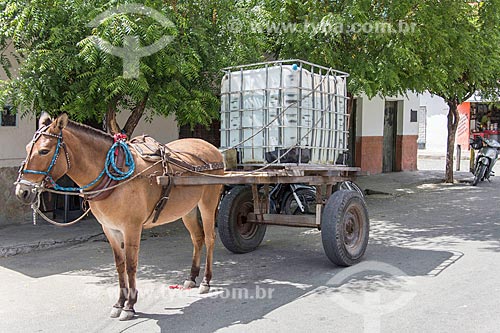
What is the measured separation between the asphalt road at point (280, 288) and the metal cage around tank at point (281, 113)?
5.27 ft

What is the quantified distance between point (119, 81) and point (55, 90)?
3.67ft

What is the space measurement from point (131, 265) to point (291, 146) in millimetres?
2710

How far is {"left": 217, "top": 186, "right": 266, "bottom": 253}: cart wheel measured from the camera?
8.45m

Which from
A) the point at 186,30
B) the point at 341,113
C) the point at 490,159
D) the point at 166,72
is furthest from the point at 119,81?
the point at 490,159

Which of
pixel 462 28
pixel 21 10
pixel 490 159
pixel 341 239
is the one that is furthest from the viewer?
pixel 490 159

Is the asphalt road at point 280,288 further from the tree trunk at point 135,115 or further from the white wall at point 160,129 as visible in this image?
the white wall at point 160,129

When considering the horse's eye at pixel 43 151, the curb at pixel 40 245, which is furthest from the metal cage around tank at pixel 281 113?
the curb at pixel 40 245

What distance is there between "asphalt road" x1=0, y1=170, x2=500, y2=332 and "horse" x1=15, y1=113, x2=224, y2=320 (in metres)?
0.51

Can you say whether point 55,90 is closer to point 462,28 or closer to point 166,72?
point 166,72

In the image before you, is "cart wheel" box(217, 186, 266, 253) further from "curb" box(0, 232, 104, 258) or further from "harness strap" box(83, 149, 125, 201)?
"harness strap" box(83, 149, 125, 201)

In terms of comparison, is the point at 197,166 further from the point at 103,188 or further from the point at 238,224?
the point at 238,224

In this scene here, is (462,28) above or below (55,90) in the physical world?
above

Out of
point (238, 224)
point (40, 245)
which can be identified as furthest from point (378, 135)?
point (40, 245)

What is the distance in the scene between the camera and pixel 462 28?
1169 cm
